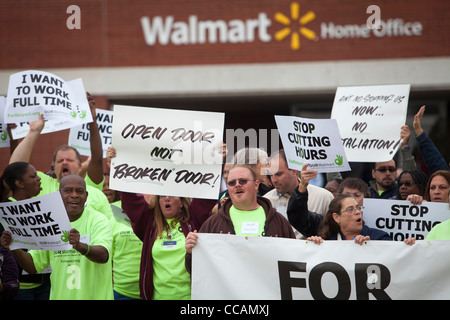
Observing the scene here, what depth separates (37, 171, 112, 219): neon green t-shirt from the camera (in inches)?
261

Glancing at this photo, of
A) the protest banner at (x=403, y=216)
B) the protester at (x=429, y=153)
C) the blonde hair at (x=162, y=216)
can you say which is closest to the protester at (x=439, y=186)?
the protest banner at (x=403, y=216)

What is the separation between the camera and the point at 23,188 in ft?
19.8

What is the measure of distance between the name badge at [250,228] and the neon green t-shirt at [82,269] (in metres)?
1.16

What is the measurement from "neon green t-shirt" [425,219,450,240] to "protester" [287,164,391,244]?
352 millimetres

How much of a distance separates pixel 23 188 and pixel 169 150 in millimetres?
1352

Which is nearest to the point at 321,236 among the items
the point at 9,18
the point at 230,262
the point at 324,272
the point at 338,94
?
the point at 324,272

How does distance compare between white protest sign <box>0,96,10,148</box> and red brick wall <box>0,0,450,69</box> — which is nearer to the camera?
white protest sign <box>0,96,10,148</box>

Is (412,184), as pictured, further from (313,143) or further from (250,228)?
(250,228)

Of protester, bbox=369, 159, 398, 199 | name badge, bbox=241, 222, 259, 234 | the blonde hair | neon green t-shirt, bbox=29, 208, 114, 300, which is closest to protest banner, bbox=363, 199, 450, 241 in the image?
protester, bbox=369, 159, 398, 199

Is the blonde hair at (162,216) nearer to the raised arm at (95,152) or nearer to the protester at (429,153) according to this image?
the raised arm at (95,152)

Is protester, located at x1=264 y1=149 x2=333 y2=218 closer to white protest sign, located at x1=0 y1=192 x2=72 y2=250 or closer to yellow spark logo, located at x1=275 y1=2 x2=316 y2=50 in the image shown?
white protest sign, located at x1=0 y1=192 x2=72 y2=250

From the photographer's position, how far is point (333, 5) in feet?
45.9

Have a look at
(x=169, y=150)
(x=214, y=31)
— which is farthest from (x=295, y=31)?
(x=169, y=150)

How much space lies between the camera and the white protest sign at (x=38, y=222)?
18.0 feet
